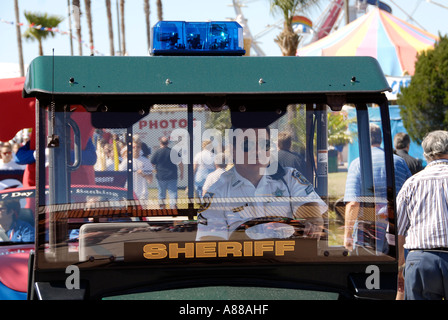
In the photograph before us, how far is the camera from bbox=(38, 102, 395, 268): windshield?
3.55 m

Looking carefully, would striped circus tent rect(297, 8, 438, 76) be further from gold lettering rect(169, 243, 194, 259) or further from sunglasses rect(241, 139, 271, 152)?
gold lettering rect(169, 243, 194, 259)

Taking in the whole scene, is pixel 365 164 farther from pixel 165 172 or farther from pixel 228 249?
pixel 165 172

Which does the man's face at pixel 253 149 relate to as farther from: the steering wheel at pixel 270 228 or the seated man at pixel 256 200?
the steering wheel at pixel 270 228

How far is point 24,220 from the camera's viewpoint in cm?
550

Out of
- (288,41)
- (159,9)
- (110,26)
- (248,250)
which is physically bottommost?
(248,250)

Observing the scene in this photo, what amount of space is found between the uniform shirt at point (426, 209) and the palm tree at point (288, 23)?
12694mm

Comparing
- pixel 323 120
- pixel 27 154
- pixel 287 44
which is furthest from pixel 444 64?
pixel 323 120

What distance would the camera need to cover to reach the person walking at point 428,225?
4.13m

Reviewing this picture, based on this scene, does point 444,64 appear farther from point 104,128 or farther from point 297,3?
point 104,128

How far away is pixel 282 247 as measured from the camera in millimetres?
3564

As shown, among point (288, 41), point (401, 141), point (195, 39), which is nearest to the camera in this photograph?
point (195, 39)

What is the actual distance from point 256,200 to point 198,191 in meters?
0.35

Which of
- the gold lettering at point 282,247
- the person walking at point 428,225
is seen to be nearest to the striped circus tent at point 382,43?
the person walking at point 428,225

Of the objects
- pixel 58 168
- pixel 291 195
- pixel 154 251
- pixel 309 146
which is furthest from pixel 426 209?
pixel 58 168
